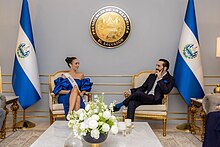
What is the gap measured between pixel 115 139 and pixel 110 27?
287 cm

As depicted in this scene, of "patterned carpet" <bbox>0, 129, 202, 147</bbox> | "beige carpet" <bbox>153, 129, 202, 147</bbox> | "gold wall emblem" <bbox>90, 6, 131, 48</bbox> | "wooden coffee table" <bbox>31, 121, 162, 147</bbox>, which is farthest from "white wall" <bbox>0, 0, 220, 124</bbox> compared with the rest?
"wooden coffee table" <bbox>31, 121, 162, 147</bbox>

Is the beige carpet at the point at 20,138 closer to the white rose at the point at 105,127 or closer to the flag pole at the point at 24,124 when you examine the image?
the flag pole at the point at 24,124

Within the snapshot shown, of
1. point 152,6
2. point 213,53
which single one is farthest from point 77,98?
point 213,53

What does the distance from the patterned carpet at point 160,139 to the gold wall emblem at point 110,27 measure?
178 cm

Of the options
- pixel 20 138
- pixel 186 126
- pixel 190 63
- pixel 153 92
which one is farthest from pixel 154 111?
pixel 20 138

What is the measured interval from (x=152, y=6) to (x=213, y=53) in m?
1.38

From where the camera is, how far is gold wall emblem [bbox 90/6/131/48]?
17.4 feet

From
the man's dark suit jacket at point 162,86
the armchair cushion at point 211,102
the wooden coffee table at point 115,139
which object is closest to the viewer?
the wooden coffee table at point 115,139

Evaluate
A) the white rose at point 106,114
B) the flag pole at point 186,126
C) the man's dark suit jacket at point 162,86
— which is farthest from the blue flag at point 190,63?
the white rose at point 106,114

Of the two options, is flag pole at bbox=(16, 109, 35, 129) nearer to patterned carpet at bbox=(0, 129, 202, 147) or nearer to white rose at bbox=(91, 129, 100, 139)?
patterned carpet at bbox=(0, 129, 202, 147)

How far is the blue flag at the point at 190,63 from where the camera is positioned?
16.1 ft

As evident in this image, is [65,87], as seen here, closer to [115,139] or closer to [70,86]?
[70,86]

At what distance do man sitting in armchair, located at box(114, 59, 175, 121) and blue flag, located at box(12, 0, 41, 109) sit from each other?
4.84ft

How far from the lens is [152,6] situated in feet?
17.5
